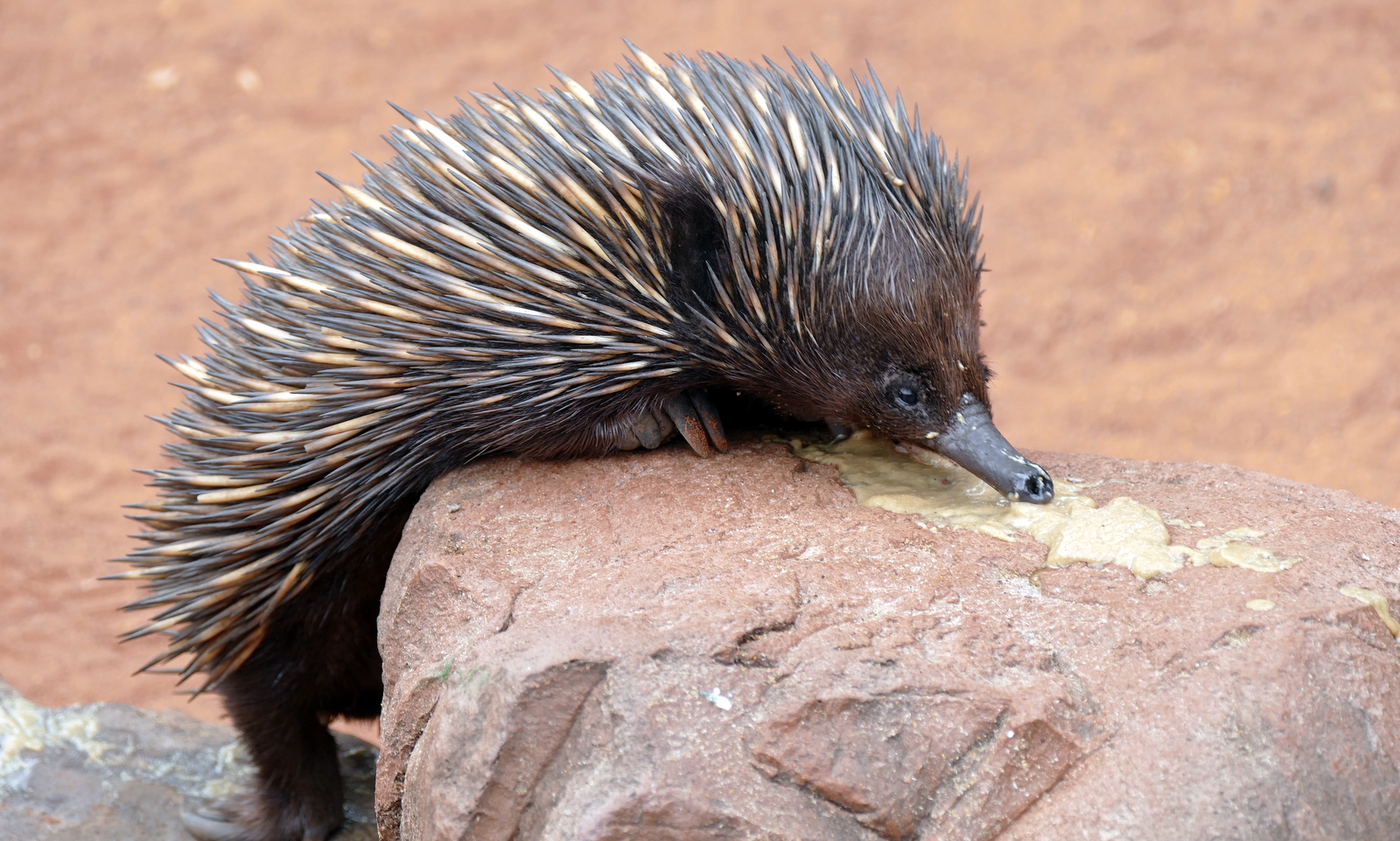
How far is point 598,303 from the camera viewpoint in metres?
2.69

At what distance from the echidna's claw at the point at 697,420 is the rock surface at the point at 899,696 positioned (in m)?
0.43

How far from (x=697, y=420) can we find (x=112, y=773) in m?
2.03

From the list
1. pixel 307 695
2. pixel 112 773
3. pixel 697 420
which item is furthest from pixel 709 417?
pixel 112 773

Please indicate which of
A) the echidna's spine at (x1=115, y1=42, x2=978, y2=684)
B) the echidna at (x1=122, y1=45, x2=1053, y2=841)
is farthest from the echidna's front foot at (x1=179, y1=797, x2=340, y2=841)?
the echidna's spine at (x1=115, y1=42, x2=978, y2=684)

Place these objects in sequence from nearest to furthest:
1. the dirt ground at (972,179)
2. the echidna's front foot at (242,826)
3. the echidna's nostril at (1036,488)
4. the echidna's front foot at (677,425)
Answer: the echidna's nostril at (1036,488) → the echidna's front foot at (677,425) → the echidna's front foot at (242,826) → the dirt ground at (972,179)

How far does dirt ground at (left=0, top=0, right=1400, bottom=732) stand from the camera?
21.9ft

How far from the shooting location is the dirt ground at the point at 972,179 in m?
6.68

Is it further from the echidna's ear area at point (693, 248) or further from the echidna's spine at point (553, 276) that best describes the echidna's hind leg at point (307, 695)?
the echidna's ear area at point (693, 248)

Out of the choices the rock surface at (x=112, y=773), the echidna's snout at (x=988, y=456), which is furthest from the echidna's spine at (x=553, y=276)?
the rock surface at (x=112, y=773)

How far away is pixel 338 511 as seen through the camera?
113 inches

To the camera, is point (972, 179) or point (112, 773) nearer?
point (112, 773)

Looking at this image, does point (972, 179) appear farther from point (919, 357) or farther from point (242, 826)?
point (242, 826)

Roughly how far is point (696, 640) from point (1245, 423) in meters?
5.41

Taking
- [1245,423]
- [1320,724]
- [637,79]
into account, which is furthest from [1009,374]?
[1320,724]
